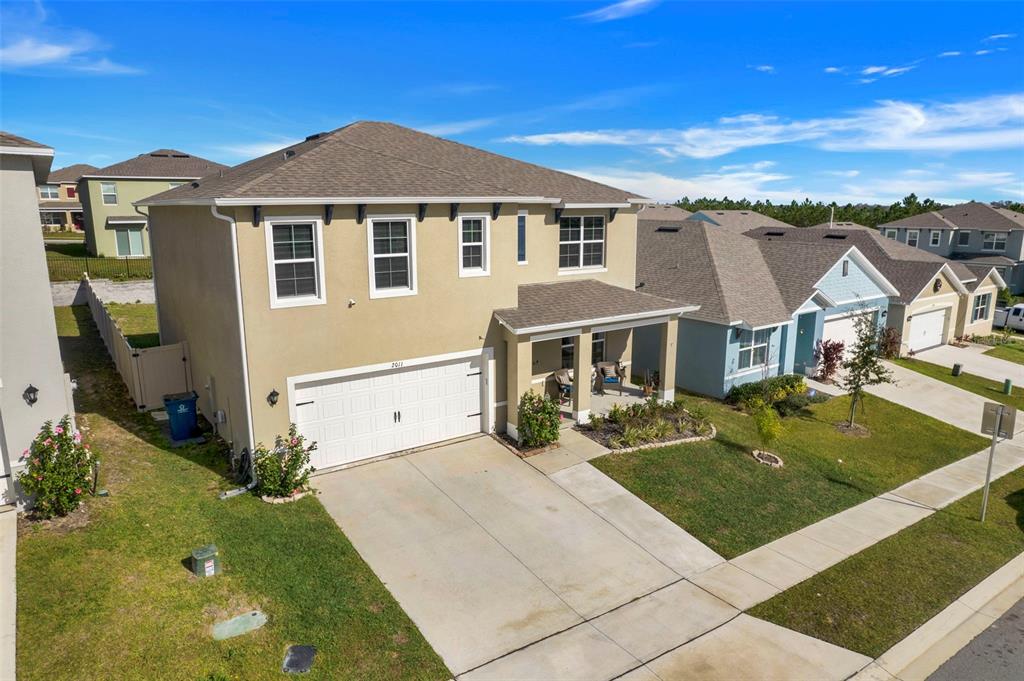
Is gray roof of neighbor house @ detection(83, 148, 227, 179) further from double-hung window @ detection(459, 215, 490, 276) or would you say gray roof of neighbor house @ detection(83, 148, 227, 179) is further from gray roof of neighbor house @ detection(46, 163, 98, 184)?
double-hung window @ detection(459, 215, 490, 276)

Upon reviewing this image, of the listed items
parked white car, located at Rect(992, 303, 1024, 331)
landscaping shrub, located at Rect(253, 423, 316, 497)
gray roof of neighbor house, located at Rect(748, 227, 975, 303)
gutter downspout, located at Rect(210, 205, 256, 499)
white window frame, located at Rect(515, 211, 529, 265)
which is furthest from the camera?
parked white car, located at Rect(992, 303, 1024, 331)

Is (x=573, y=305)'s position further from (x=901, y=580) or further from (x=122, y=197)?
(x=122, y=197)

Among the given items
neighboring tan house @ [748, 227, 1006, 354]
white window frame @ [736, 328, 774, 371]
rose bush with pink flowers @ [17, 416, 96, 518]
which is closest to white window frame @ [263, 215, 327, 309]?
rose bush with pink flowers @ [17, 416, 96, 518]

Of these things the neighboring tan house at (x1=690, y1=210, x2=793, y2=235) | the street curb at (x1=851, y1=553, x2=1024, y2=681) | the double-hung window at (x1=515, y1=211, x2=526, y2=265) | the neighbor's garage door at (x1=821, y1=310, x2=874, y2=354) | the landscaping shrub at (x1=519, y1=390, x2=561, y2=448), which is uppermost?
the neighboring tan house at (x1=690, y1=210, x2=793, y2=235)

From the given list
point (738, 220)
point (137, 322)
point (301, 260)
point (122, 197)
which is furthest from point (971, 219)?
point (122, 197)

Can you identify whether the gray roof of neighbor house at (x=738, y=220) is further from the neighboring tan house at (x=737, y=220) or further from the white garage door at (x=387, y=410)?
the white garage door at (x=387, y=410)

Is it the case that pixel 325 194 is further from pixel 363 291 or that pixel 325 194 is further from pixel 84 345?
pixel 84 345
